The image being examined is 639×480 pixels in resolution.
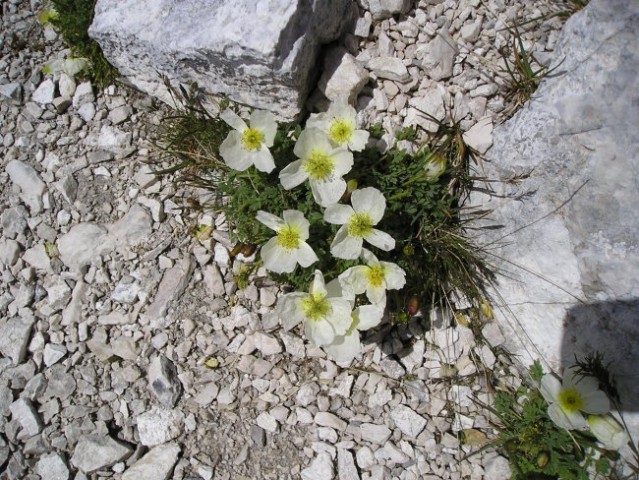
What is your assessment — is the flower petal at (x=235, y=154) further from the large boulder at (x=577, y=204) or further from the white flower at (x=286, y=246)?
the large boulder at (x=577, y=204)

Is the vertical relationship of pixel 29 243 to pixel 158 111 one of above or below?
below

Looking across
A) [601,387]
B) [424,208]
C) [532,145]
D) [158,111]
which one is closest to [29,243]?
[158,111]

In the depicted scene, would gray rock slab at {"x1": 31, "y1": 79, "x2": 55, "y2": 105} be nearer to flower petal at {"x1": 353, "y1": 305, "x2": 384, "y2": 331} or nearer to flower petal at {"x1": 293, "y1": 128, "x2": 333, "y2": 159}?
flower petal at {"x1": 293, "y1": 128, "x2": 333, "y2": 159}

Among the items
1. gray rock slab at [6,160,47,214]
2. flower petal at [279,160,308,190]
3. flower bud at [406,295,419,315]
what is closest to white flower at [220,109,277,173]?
flower petal at [279,160,308,190]

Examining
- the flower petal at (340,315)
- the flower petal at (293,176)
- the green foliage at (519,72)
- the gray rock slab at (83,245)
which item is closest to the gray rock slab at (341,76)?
the flower petal at (293,176)

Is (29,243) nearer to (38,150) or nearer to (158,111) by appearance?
(38,150)

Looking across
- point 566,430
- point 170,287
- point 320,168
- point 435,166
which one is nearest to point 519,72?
point 435,166
